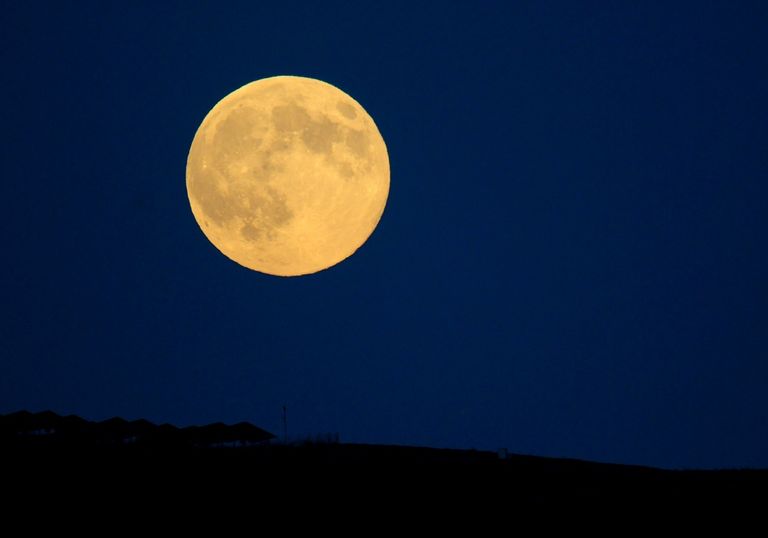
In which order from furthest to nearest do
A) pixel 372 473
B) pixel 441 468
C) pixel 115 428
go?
pixel 115 428 < pixel 441 468 < pixel 372 473

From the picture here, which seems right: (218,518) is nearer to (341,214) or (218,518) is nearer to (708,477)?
(341,214)

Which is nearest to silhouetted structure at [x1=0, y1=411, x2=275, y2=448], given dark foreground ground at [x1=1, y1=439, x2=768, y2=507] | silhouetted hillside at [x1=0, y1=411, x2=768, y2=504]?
silhouetted hillside at [x1=0, y1=411, x2=768, y2=504]

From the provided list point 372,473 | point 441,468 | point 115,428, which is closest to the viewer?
point 372,473

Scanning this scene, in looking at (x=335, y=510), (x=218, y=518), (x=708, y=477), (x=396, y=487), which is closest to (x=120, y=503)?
(x=218, y=518)

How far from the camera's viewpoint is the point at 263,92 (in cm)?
1111

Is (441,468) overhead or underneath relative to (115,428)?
underneath

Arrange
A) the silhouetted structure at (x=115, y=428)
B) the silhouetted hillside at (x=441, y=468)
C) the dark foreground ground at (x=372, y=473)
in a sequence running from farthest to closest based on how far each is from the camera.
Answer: the silhouetted structure at (x=115, y=428) < the silhouetted hillside at (x=441, y=468) < the dark foreground ground at (x=372, y=473)

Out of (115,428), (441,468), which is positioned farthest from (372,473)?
(115,428)

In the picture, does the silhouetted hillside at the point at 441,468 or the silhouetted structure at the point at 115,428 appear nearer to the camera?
the silhouetted hillside at the point at 441,468

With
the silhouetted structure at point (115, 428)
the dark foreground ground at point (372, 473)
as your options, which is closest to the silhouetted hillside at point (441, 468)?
the dark foreground ground at point (372, 473)

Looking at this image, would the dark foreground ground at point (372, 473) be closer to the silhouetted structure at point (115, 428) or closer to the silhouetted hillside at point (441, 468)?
the silhouetted hillside at point (441, 468)

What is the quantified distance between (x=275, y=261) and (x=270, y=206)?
1066 mm

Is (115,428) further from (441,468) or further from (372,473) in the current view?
(372,473)

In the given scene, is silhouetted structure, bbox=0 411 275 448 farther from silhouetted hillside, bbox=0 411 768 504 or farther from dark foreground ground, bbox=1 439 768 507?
dark foreground ground, bbox=1 439 768 507
